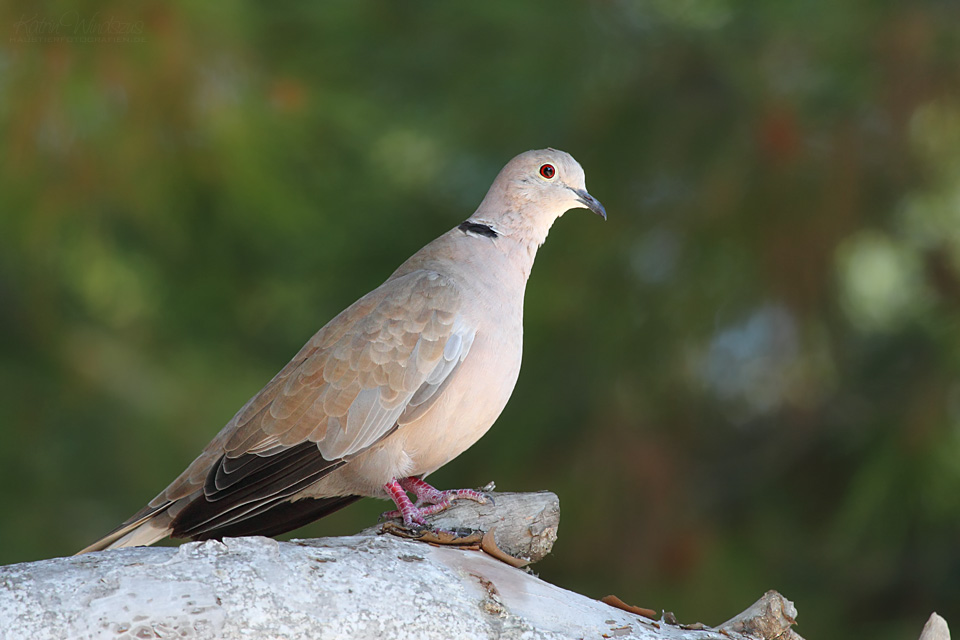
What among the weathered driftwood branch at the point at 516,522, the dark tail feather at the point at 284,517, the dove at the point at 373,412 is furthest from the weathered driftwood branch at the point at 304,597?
the dark tail feather at the point at 284,517

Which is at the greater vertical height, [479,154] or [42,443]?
[479,154]

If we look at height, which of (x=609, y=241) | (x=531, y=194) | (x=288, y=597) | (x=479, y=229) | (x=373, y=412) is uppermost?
(x=609, y=241)

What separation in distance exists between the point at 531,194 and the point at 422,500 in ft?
3.05

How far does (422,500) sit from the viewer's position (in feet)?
9.46

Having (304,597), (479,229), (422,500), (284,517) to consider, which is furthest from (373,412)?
(304,597)

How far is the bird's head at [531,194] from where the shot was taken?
3199 millimetres

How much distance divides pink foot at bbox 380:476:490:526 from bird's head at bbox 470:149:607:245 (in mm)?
778

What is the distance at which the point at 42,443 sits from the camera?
5.70 m

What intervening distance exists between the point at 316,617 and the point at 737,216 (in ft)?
11.5

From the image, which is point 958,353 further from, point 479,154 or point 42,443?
point 42,443

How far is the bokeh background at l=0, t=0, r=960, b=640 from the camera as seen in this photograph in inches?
196

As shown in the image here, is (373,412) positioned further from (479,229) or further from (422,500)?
(479,229)

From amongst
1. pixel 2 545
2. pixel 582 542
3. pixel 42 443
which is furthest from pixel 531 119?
pixel 2 545

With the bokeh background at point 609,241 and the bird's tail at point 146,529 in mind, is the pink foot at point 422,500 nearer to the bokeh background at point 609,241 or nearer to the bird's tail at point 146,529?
the bird's tail at point 146,529
